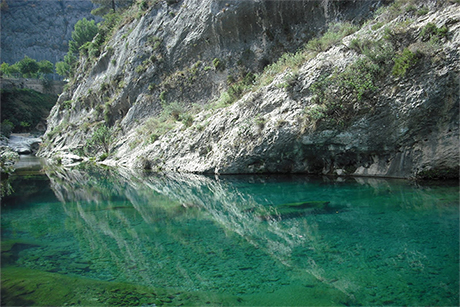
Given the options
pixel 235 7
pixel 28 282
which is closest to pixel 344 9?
pixel 235 7

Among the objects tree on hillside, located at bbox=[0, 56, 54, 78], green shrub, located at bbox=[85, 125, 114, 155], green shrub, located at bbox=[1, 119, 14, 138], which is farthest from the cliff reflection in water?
tree on hillside, located at bbox=[0, 56, 54, 78]

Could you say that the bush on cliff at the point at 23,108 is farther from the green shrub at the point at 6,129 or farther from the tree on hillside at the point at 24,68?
the tree on hillside at the point at 24,68

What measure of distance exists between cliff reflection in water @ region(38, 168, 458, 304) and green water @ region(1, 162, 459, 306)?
3cm

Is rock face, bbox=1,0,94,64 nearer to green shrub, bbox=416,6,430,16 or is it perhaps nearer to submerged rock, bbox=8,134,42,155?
submerged rock, bbox=8,134,42,155

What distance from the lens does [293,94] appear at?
669 inches

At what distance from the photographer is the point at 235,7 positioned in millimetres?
27219

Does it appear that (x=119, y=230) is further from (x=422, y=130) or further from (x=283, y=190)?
(x=422, y=130)

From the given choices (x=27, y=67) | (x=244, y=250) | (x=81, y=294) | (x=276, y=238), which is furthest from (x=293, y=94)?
(x=27, y=67)

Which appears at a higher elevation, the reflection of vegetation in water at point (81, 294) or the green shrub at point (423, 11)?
the reflection of vegetation in water at point (81, 294)

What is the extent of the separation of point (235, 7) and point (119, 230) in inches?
1017

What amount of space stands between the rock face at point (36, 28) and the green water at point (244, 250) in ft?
431

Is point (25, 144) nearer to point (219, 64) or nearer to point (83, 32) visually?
point (83, 32)

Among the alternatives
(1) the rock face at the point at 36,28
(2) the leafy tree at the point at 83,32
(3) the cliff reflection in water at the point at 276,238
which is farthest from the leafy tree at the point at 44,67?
(3) the cliff reflection in water at the point at 276,238

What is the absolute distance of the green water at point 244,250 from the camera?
4312 millimetres
